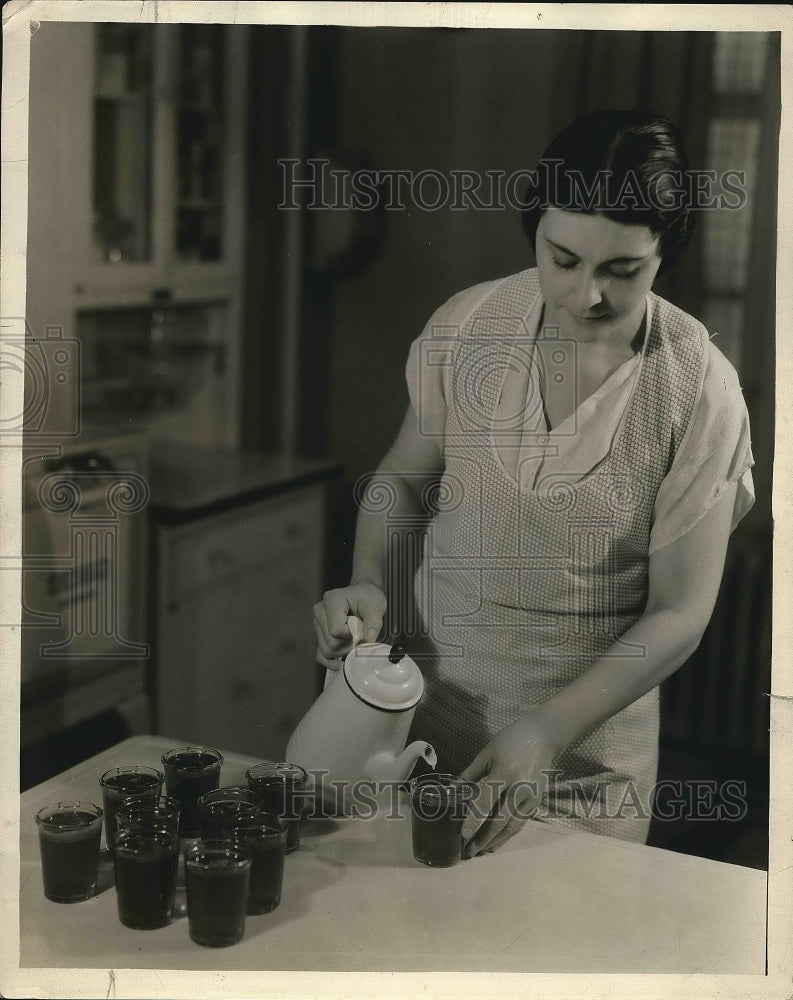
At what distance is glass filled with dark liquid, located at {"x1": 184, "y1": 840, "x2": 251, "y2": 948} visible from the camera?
1069 millimetres

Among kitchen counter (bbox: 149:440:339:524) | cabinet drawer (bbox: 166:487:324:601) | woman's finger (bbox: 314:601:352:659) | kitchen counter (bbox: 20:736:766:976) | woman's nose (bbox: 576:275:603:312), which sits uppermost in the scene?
woman's nose (bbox: 576:275:603:312)

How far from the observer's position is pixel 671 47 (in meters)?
1.20

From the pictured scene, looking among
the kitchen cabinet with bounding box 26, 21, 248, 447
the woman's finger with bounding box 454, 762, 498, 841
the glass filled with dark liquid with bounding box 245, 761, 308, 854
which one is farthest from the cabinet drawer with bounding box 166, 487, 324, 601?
the woman's finger with bounding box 454, 762, 498, 841

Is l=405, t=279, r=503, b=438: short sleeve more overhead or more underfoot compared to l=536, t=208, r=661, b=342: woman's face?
more underfoot

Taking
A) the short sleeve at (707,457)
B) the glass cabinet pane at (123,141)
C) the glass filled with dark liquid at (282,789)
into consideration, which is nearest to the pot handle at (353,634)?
the glass filled with dark liquid at (282,789)

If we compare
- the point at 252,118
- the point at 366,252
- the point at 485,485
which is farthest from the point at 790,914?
the point at 252,118

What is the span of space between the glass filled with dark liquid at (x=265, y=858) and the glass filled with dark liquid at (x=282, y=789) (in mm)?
79

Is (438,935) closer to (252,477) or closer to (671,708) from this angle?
(671,708)

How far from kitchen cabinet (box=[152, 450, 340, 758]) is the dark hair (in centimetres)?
43

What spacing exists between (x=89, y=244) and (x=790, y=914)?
3.76 ft

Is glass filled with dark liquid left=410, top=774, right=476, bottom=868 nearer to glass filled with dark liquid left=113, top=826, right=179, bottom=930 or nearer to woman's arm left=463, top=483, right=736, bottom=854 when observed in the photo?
woman's arm left=463, top=483, right=736, bottom=854

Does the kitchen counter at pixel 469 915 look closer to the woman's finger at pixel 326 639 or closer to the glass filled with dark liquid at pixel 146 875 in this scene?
the glass filled with dark liquid at pixel 146 875

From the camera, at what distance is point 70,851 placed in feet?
3.74

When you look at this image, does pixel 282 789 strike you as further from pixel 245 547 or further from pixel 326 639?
pixel 245 547
